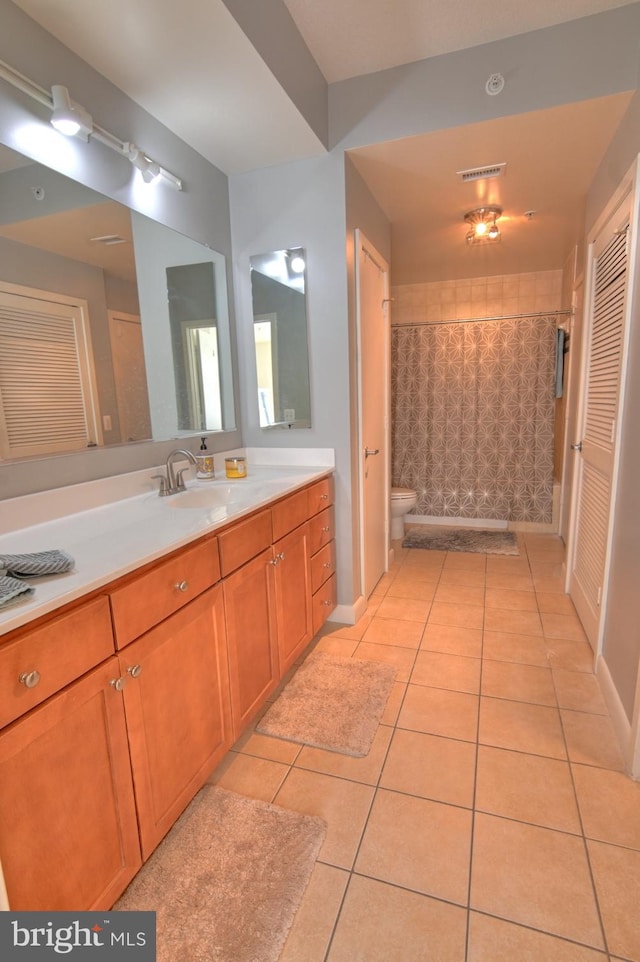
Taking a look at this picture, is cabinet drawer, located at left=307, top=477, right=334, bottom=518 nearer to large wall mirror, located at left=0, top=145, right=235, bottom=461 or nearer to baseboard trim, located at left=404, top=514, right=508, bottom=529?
large wall mirror, located at left=0, top=145, right=235, bottom=461

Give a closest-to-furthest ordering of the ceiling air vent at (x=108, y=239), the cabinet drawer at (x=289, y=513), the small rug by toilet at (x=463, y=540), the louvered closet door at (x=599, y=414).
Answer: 1. the ceiling air vent at (x=108, y=239)
2. the cabinet drawer at (x=289, y=513)
3. the louvered closet door at (x=599, y=414)
4. the small rug by toilet at (x=463, y=540)

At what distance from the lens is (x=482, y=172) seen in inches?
90.0

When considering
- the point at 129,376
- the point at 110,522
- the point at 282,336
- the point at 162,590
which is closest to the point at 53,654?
the point at 162,590

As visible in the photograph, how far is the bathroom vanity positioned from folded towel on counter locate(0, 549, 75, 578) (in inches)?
1.0

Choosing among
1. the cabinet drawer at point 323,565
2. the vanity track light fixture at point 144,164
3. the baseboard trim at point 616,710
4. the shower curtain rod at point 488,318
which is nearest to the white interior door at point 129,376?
the vanity track light fixture at point 144,164

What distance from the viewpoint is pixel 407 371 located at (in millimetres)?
4164

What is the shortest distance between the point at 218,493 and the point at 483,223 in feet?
7.54

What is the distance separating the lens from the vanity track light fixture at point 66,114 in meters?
1.34

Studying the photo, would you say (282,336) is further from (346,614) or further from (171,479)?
(346,614)

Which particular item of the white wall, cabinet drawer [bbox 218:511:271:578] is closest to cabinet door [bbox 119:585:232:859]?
cabinet drawer [bbox 218:511:271:578]

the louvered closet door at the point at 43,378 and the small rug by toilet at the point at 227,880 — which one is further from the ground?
the louvered closet door at the point at 43,378

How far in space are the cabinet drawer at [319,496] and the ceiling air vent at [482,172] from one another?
165 cm

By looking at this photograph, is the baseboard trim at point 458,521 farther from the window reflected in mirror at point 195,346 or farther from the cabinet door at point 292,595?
the window reflected in mirror at point 195,346

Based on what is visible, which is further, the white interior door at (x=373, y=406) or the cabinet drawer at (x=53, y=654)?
the white interior door at (x=373, y=406)
